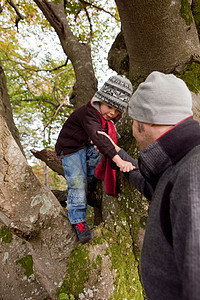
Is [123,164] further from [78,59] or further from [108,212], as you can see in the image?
[78,59]

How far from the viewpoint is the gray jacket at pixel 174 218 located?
0.57m

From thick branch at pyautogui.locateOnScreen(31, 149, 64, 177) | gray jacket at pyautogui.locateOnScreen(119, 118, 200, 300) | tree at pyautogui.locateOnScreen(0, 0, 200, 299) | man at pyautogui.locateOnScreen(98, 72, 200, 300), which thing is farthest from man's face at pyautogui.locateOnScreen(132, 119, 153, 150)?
thick branch at pyautogui.locateOnScreen(31, 149, 64, 177)

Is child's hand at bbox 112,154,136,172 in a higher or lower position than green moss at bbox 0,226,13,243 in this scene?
higher

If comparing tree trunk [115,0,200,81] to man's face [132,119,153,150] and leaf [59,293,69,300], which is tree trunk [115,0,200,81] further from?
leaf [59,293,69,300]

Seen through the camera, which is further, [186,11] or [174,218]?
[186,11]

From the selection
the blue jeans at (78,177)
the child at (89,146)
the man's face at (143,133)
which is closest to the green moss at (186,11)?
the child at (89,146)

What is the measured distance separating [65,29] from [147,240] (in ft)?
15.5

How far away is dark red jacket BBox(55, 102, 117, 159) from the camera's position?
2033mm

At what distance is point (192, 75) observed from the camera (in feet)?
6.95

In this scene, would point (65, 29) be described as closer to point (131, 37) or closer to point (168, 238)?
point (131, 37)

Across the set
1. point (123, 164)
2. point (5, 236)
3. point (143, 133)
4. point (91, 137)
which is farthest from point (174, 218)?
point (5, 236)

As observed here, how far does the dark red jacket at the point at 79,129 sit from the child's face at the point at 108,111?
0.26ft

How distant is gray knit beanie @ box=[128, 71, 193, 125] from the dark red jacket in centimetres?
Answer: 87

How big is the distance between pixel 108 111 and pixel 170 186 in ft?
4.72
